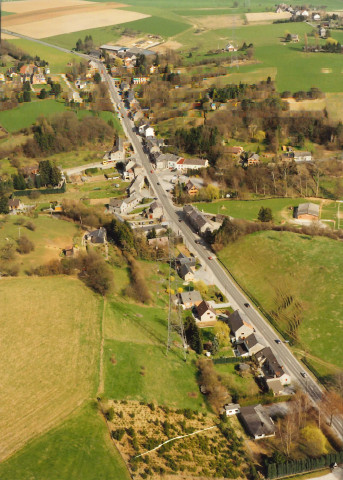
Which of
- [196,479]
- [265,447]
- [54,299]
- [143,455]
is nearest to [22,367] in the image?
[54,299]

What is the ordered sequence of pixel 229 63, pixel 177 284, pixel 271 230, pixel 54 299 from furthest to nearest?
pixel 229 63
pixel 271 230
pixel 177 284
pixel 54 299

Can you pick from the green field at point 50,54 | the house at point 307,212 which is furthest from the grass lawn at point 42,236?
the green field at point 50,54

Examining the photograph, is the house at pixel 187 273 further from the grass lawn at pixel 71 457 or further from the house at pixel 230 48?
the house at pixel 230 48

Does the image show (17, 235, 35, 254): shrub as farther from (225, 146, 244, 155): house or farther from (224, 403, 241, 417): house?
(225, 146, 244, 155): house

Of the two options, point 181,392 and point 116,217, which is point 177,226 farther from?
point 181,392

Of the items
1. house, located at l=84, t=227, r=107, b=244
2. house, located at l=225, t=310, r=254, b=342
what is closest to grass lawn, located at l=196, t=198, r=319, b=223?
house, located at l=84, t=227, r=107, b=244

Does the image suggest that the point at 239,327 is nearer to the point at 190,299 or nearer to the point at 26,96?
the point at 190,299
